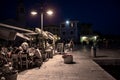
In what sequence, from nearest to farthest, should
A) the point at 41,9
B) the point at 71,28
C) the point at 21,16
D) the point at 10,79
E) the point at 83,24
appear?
the point at 10,79 → the point at 41,9 → the point at 21,16 → the point at 71,28 → the point at 83,24

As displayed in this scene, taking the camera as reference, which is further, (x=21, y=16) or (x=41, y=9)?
(x=21, y=16)

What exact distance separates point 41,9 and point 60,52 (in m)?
8.57

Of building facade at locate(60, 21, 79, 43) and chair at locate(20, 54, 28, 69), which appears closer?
chair at locate(20, 54, 28, 69)

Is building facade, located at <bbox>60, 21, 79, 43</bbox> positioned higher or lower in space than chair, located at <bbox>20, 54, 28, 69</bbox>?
higher

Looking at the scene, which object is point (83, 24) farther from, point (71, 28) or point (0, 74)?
point (0, 74)

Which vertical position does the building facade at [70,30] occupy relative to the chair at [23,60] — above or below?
above

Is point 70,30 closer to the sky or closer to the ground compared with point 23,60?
closer to the sky

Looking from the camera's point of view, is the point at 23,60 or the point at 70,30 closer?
the point at 23,60

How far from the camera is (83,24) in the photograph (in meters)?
79.0

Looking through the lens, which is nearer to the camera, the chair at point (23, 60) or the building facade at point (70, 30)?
the chair at point (23, 60)

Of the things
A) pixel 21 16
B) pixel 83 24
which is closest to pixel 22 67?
pixel 21 16

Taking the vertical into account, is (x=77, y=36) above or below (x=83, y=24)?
below

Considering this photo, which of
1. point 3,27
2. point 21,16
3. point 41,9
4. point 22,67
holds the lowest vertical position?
point 22,67

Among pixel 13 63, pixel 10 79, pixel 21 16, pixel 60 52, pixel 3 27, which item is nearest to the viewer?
pixel 10 79
